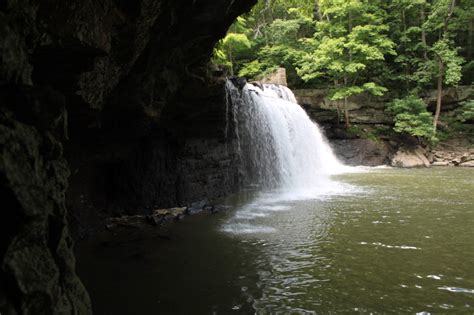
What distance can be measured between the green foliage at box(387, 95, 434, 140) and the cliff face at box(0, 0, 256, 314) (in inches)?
482

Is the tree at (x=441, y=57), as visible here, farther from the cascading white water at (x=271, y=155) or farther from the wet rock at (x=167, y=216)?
the wet rock at (x=167, y=216)

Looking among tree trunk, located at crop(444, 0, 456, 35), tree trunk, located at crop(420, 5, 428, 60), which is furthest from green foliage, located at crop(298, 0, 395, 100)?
tree trunk, located at crop(444, 0, 456, 35)

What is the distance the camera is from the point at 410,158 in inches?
826

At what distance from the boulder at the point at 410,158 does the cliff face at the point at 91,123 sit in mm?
12218

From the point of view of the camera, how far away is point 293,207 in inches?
376

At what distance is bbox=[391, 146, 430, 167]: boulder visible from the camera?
20609 mm

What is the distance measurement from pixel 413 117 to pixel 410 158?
225 centimetres

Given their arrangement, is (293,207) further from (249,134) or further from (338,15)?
(338,15)

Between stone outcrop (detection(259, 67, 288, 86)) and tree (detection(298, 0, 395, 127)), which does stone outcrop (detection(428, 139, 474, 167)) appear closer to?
tree (detection(298, 0, 395, 127))

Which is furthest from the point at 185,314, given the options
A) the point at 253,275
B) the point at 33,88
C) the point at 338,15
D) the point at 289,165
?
the point at 338,15

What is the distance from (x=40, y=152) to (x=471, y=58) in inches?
1028

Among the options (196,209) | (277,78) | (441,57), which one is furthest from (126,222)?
(441,57)

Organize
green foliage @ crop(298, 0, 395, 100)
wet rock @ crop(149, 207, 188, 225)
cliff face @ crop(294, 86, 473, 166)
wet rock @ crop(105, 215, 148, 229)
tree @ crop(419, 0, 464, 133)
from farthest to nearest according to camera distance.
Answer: cliff face @ crop(294, 86, 473, 166)
green foliage @ crop(298, 0, 395, 100)
tree @ crop(419, 0, 464, 133)
wet rock @ crop(149, 207, 188, 225)
wet rock @ crop(105, 215, 148, 229)

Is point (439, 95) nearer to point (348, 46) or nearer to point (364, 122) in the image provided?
point (364, 122)
